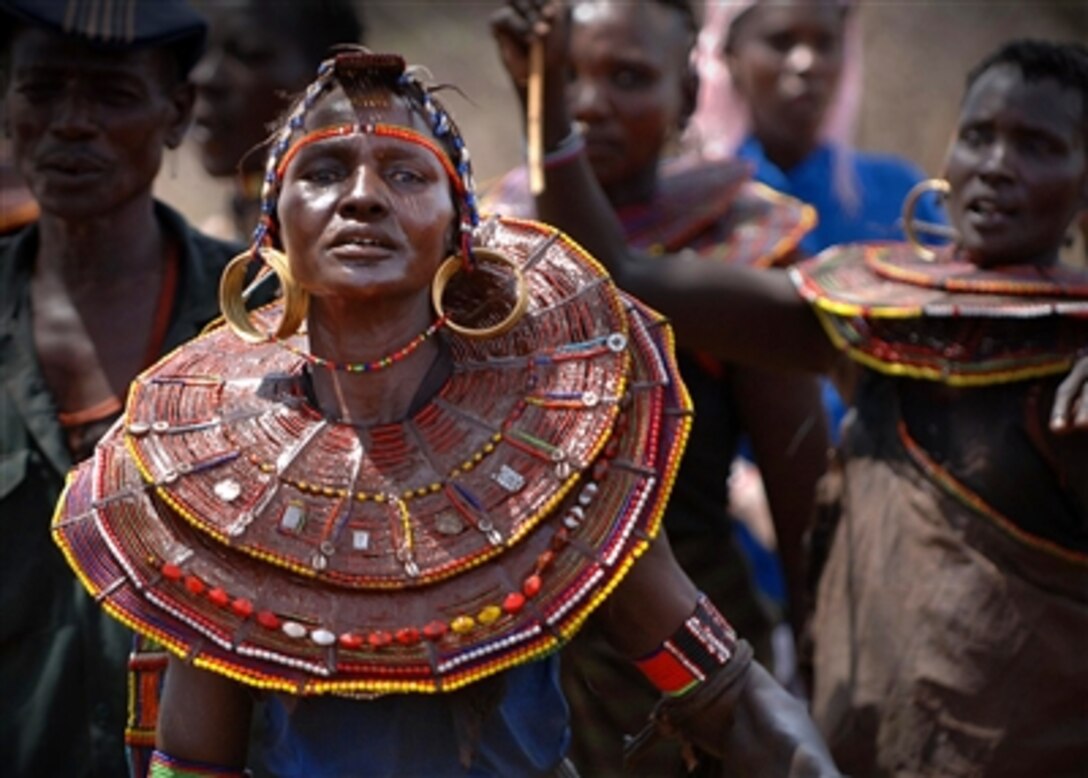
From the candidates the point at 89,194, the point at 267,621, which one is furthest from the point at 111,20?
the point at 267,621

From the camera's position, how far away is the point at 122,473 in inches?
145

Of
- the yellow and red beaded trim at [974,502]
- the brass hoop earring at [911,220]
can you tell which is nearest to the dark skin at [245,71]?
the brass hoop earring at [911,220]

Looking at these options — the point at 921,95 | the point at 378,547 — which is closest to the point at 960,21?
the point at 921,95

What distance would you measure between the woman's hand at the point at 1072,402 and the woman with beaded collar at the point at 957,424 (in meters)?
0.03

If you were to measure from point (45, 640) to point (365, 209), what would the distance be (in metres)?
1.57

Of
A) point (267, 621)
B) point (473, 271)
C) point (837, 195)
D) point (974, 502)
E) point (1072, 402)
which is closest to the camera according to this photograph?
point (267, 621)

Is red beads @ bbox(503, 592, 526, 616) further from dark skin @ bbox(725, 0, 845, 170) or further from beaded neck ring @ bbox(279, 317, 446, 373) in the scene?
dark skin @ bbox(725, 0, 845, 170)

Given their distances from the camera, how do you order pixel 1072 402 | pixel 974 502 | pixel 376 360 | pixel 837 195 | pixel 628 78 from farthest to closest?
pixel 837 195 → pixel 628 78 → pixel 974 502 → pixel 1072 402 → pixel 376 360

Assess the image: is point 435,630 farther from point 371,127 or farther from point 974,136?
point 974,136

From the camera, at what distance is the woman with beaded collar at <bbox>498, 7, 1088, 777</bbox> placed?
15.1 ft

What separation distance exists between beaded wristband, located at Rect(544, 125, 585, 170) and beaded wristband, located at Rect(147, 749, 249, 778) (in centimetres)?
170

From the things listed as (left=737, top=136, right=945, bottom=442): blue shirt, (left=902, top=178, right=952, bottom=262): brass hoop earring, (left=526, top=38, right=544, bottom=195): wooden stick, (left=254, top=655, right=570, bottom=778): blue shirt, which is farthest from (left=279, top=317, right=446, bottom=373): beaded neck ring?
(left=737, top=136, right=945, bottom=442): blue shirt

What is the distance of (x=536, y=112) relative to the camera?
15.3ft

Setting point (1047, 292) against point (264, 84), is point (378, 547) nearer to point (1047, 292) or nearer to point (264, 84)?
point (1047, 292)
